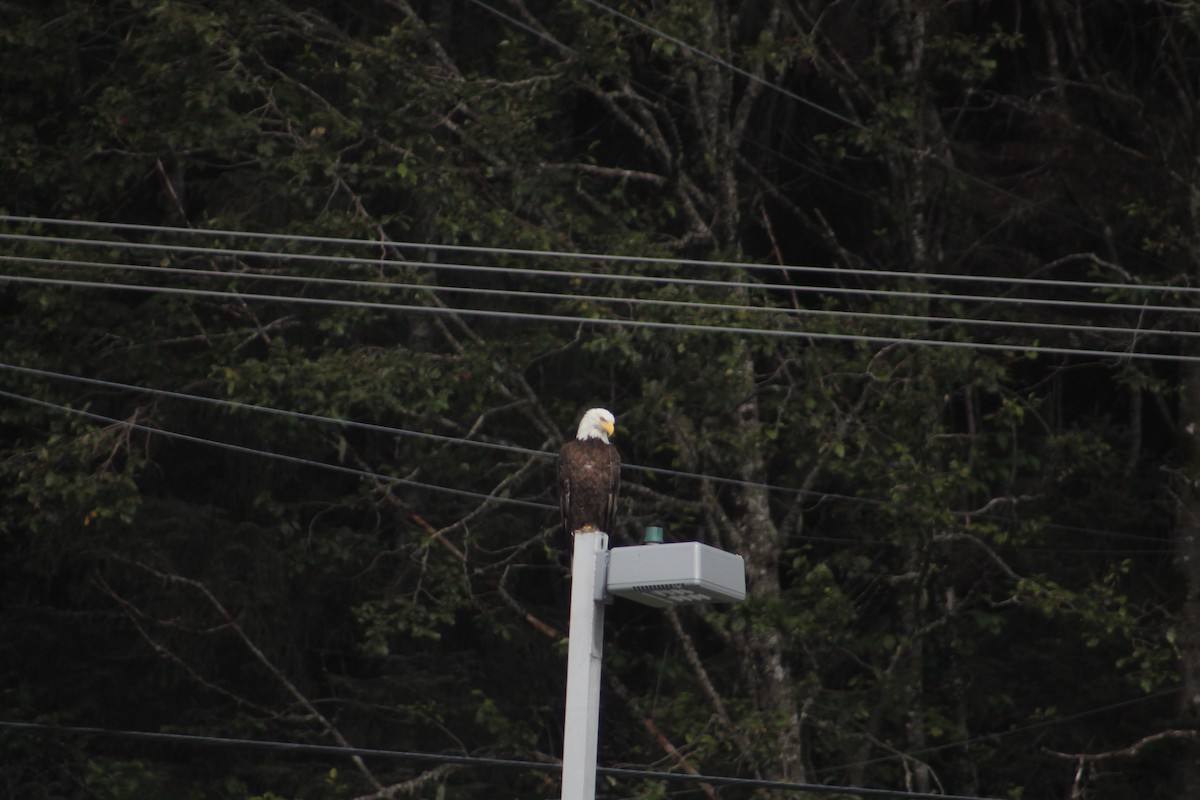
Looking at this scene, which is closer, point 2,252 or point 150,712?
point 2,252

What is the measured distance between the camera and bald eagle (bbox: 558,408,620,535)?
23.2 ft

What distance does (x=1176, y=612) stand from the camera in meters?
9.95

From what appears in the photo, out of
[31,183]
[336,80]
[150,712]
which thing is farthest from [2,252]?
[150,712]

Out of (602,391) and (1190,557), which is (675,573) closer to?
(1190,557)

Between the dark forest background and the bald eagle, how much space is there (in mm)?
1635

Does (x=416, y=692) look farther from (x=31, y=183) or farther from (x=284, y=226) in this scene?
(x=31, y=183)

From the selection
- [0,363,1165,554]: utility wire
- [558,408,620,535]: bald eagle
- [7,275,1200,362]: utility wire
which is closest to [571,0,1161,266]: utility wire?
[7,275,1200,362]: utility wire

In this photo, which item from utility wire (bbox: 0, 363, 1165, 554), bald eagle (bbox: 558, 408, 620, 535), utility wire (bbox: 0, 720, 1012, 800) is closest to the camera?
utility wire (bbox: 0, 720, 1012, 800)

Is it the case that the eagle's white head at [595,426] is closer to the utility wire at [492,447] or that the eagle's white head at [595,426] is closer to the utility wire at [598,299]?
the utility wire at [598,299]

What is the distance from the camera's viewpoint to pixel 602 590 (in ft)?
14.9

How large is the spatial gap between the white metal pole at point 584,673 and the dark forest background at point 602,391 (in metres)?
4.11

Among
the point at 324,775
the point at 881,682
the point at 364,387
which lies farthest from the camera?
the point at 324,775

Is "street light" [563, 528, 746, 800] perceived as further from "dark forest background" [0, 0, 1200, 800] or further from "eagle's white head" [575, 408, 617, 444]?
"dark forest background" [0, 0, 1200, 800]

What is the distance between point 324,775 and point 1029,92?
21.0 feet
